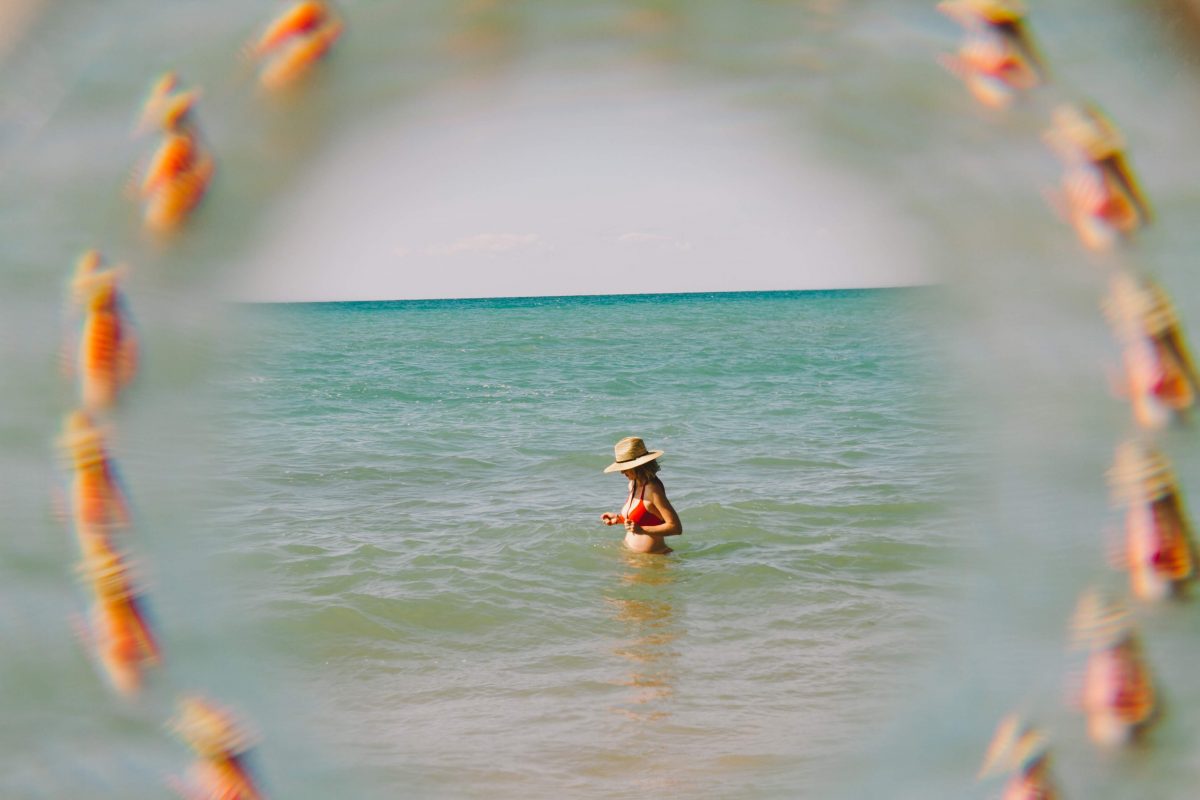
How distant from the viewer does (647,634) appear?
153 inches

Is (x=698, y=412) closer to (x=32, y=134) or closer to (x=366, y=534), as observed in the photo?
(x=366, y=534)

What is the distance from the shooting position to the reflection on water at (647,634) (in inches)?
124

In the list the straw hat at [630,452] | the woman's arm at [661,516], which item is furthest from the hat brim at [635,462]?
Result: the woman's arm at [661,516]

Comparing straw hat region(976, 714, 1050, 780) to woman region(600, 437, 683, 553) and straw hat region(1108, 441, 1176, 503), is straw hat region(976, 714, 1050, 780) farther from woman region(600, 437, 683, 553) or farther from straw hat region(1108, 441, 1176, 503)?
woman region(600, 437, 683, 553)

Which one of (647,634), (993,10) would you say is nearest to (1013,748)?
(993,10)

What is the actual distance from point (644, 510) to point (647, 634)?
0.98m

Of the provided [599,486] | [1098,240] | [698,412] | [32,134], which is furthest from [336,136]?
[698,412]

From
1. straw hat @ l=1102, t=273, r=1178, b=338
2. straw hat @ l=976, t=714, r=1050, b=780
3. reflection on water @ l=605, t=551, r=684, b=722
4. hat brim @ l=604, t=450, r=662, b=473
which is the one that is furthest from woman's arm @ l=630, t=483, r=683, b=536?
straw hat @ l=1102, t=273, r=1178, b=338

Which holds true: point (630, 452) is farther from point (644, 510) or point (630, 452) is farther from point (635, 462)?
point (644, 510)

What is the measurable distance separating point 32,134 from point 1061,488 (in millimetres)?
1174

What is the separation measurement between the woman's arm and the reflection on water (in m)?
0.13

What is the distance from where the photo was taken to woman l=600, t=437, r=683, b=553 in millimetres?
4758

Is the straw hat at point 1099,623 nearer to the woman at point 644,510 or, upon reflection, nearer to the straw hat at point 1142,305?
the straw hat at point 1142,305

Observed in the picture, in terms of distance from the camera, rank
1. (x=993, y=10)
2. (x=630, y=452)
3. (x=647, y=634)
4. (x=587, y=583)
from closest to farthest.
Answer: (x=993, y=10) → (x=647, y=634) → (x=587, y=583) → (x=630, y=452)
